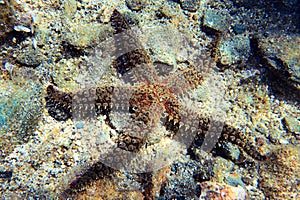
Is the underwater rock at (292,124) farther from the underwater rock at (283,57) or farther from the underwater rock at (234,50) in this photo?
the underwater rock at (234,50)

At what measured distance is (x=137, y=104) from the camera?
310 centimetres

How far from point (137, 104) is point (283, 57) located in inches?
98.8

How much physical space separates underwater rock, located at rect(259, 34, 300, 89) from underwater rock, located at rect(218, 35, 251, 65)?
0.80 ft

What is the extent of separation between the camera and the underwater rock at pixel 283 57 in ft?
13.5

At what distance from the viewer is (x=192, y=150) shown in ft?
12.1

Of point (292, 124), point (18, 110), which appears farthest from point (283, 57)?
point (18, 110)

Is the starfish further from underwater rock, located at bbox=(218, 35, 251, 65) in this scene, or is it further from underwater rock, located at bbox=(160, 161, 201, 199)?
underwater rock, located at bbox=(218, 35, 251, 65)

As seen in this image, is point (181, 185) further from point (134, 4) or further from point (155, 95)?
point (134, 4)

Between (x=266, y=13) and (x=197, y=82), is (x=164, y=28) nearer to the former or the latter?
(x=197, y=82)

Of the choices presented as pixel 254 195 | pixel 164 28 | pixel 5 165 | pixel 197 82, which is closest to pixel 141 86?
pixel 197 82

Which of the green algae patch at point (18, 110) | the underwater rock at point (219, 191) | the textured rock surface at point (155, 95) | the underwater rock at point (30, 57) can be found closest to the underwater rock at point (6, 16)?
the textured rock surface at point (155, 95)

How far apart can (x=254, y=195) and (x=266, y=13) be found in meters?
2.99

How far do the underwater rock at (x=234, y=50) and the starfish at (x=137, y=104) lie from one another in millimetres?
840

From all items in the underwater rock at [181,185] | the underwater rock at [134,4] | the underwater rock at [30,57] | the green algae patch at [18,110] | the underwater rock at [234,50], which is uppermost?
the underwater rock at [134,4]
